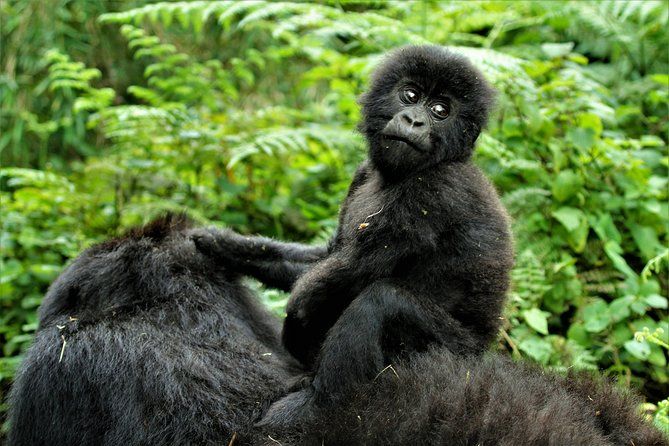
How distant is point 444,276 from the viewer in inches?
132

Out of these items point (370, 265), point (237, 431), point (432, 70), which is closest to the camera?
point (237, 431)

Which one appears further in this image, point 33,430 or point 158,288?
point 158,288

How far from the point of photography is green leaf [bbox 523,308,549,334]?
432 cm

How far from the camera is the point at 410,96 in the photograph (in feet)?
12.3

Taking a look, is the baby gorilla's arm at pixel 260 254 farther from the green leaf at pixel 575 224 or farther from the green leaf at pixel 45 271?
the green leaf at pixel 45 271

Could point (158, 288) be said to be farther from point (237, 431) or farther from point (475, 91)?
point (475, 91)

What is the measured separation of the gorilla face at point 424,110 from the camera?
359cm

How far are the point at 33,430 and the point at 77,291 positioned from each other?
629 millimetres

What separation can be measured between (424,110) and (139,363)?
5.91ft

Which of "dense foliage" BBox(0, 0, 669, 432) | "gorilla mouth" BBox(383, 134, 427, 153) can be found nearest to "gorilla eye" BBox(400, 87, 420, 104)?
"gorilla mouth" BBox(383, 134, 427, 153)

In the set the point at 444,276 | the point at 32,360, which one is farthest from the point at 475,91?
the point at 32,360

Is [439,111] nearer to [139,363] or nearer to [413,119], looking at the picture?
[413,119]

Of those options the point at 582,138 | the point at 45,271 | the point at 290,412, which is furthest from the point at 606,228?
the point at 45,271

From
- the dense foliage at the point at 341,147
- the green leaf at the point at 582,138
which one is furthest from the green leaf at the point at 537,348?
the green leaf at the point at 582,138
